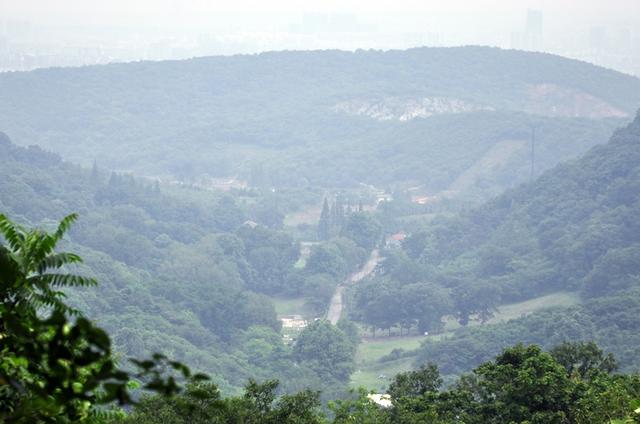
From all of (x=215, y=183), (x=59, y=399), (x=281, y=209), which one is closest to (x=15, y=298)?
(x=59, y=399)

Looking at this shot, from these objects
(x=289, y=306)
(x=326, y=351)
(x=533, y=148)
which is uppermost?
(x=533, y=148)

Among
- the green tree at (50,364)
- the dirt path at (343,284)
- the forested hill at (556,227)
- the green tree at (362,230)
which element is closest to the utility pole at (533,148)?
the forested hill at (556,227)

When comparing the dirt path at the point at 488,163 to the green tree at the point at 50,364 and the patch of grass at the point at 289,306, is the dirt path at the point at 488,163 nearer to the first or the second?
the patch of grass at the point at 289,306

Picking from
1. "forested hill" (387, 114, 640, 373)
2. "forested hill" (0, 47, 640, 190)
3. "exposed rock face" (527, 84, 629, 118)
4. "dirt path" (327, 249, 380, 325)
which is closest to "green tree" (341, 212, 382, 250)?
"dirt path" (327, 249, 380, 325)

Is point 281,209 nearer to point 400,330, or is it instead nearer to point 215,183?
point 215,183

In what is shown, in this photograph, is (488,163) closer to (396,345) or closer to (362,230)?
(362,230)

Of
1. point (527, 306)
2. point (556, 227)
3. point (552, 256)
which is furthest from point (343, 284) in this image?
point (556, 227)

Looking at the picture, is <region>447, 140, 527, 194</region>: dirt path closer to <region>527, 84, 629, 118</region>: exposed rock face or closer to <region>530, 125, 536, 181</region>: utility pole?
<region>530, 125, 536, 181</region>: utility pole
